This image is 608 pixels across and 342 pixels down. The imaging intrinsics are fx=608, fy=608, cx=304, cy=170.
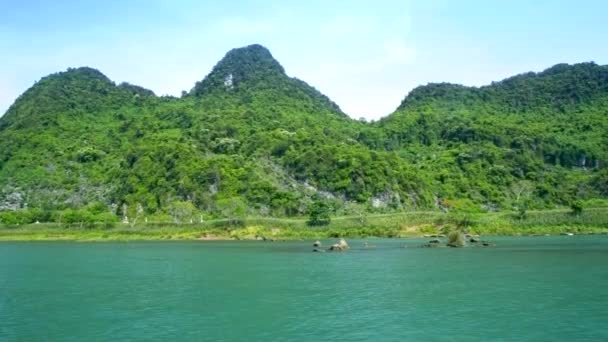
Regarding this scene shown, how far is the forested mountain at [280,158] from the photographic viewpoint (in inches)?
5034

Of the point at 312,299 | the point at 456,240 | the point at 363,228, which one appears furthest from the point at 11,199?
the point at 312,299

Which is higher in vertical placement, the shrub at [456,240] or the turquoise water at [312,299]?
the shrub at [456,240]

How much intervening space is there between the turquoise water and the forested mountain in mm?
69001

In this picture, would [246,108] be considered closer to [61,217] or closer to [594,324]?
[61,217]

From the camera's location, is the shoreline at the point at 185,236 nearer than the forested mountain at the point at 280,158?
Yes

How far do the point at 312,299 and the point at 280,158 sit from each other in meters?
110

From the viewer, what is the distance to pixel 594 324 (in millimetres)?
25766

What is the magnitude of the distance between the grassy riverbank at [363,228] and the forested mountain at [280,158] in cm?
1127

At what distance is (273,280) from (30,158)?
13243cm

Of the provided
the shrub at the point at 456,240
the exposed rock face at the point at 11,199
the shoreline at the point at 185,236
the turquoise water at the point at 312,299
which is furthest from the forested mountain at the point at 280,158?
the turquoise water at the point at 312,299

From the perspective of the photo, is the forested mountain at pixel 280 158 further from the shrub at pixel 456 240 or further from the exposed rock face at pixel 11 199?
the shrub at pixel 456 240

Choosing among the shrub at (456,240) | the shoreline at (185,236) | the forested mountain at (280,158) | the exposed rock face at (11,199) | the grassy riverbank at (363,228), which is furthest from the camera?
the exposed rock face at (11,199)

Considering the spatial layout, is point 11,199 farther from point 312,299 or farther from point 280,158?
point 312,299

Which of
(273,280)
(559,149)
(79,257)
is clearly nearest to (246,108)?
(559,149)
